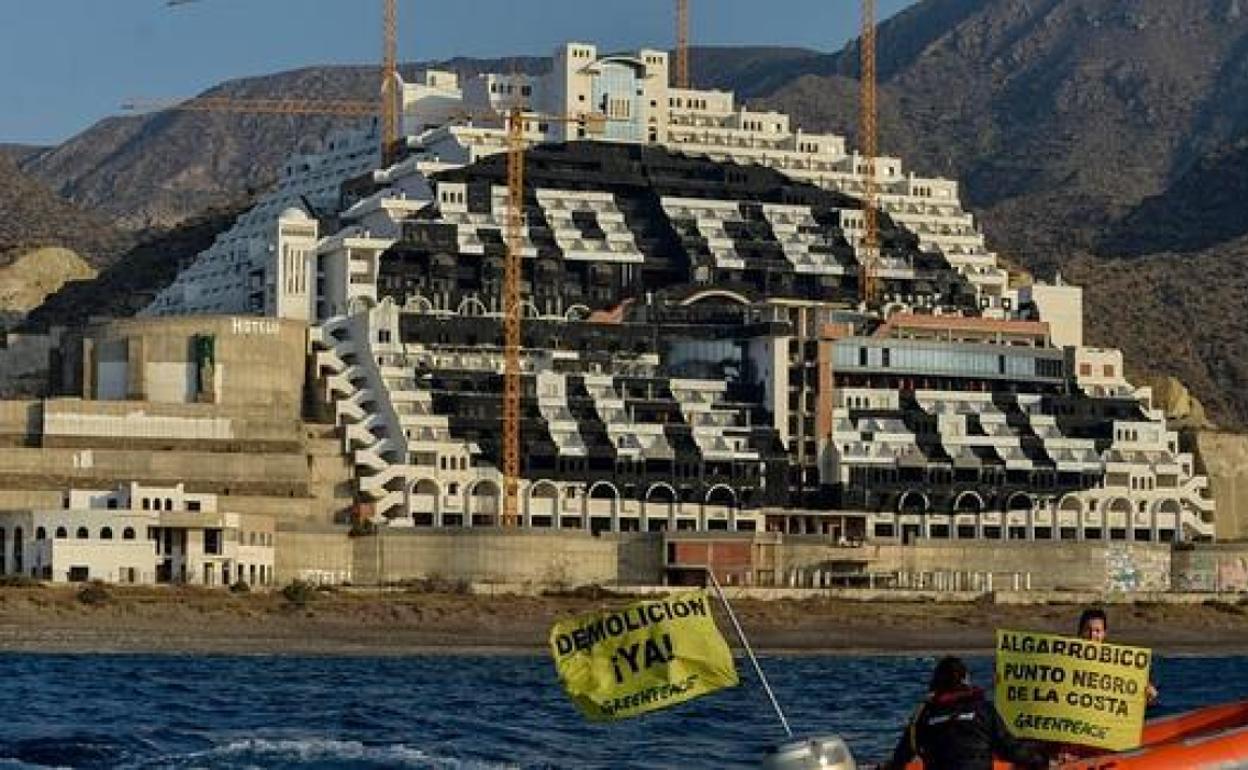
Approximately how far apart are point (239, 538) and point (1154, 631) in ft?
148

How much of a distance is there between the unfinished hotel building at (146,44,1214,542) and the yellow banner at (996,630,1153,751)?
116776 mm

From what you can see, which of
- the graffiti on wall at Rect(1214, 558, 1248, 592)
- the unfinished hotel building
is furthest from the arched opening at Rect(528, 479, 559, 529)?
the graffiti on wall at Rect(1214, 558, 1248, 592)

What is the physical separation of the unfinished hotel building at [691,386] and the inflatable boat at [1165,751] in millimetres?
115445

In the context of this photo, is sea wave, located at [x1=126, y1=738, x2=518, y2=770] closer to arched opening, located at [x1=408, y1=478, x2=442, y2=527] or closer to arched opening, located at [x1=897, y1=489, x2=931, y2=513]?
arched opening, located at [x1=408, y1=478, x2=442, y2=527]

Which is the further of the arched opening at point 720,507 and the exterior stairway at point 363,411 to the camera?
the arched opening at point 720,507

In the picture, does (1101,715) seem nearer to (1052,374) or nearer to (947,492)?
(947,492)

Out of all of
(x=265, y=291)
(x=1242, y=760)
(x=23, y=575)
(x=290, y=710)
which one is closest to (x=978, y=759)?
(x=1242, y=760)

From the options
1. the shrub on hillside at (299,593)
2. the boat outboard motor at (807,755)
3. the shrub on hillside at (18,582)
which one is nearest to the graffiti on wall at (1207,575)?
the shrub on hillside at (299,593)

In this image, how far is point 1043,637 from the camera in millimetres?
45062

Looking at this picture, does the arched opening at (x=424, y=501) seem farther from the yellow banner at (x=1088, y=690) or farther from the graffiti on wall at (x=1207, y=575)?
the yellow banner at (x=1088, y=690)

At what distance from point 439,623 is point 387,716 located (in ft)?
217

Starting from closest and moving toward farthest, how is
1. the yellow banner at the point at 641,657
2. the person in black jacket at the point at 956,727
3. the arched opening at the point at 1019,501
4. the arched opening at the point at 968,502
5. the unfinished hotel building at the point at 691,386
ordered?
the person in black jacket at the point at 956,727, the yellow banner at the point at 641,657, the unfinished hotel building at the point at 691,386, the arched opening at the point at 968,502, the arched opening at the point at 1019,501

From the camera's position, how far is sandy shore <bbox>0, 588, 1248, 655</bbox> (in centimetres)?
13288

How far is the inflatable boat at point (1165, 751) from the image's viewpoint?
3994cm
